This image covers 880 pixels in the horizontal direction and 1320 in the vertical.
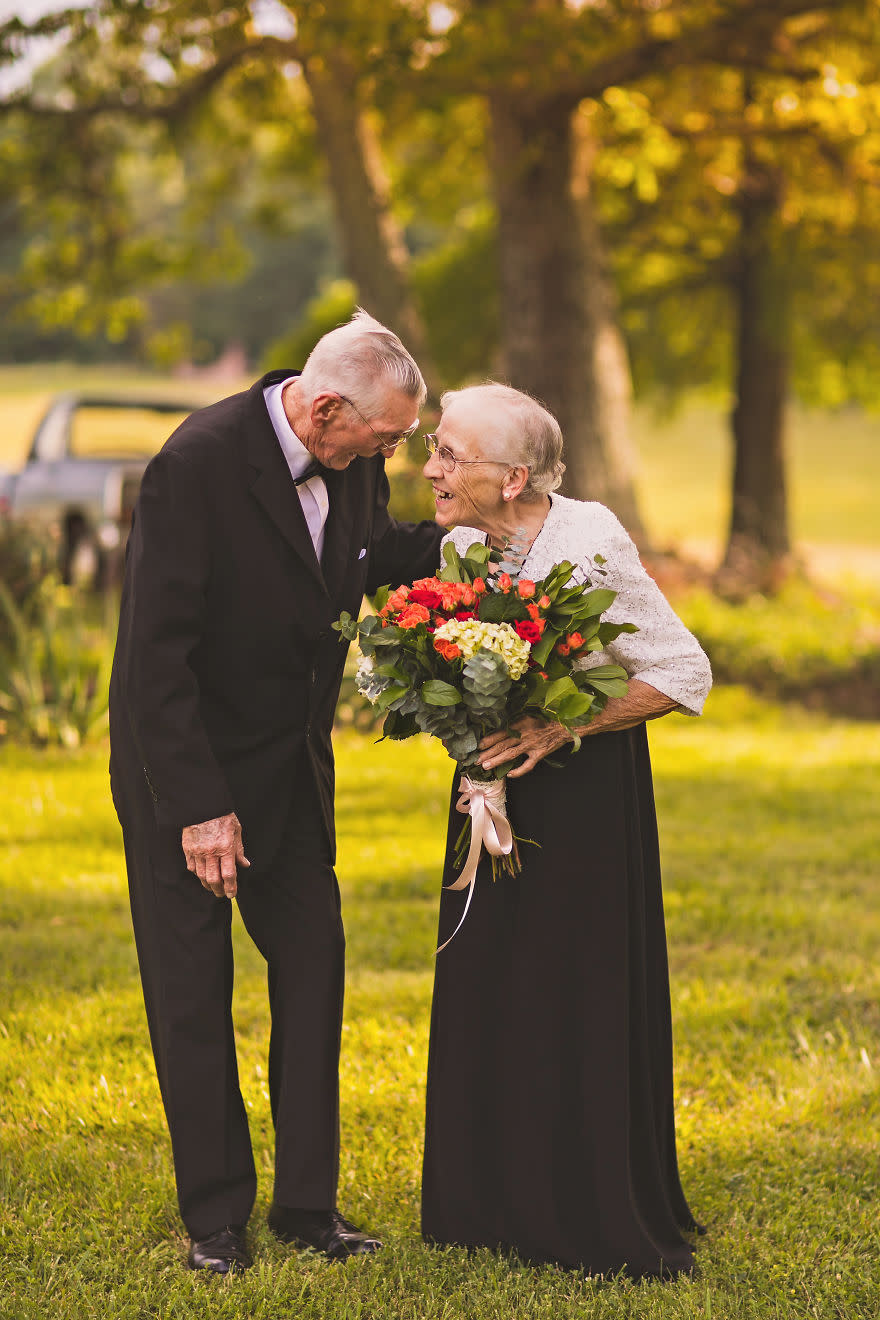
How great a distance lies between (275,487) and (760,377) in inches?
518

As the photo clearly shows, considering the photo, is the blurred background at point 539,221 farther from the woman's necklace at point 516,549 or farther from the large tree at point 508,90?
the woman's necklace at point 516,549

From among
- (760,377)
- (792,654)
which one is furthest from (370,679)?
(760,377)

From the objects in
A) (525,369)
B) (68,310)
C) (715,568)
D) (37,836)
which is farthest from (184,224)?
→ (37,836)

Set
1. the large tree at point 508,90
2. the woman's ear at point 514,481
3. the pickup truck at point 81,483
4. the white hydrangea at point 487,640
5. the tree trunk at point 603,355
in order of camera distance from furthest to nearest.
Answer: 1. the pickup truck at point 81,483
2. the tree trunk at point 603,355
3. the large tree at point 508,90
4. the woman's ear at point 514,481
5. the white hydrangea at point 487,640

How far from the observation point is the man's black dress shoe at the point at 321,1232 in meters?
3.40

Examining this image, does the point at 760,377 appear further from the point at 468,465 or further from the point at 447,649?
the point at 447,649

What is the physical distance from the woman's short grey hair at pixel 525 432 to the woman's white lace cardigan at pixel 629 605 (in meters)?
0.10

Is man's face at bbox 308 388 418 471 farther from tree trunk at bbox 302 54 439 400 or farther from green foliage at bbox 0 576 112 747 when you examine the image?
tree trunk at bbox 302 54 439 400

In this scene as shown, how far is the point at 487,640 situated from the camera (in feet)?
9.59

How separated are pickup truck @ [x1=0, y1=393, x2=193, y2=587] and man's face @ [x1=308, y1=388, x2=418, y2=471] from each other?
28.5 feet

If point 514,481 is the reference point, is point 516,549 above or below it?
below

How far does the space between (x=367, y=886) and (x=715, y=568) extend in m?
8.06

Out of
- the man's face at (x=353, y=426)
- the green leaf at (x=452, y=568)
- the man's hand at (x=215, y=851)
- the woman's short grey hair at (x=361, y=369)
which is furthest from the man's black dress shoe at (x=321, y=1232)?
the woman's short grey hair at (x=361, y=369)

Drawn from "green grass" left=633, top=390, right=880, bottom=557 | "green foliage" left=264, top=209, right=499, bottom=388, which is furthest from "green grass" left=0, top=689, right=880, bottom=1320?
"green grass" left=633, top=390, right=880, bottom=557
